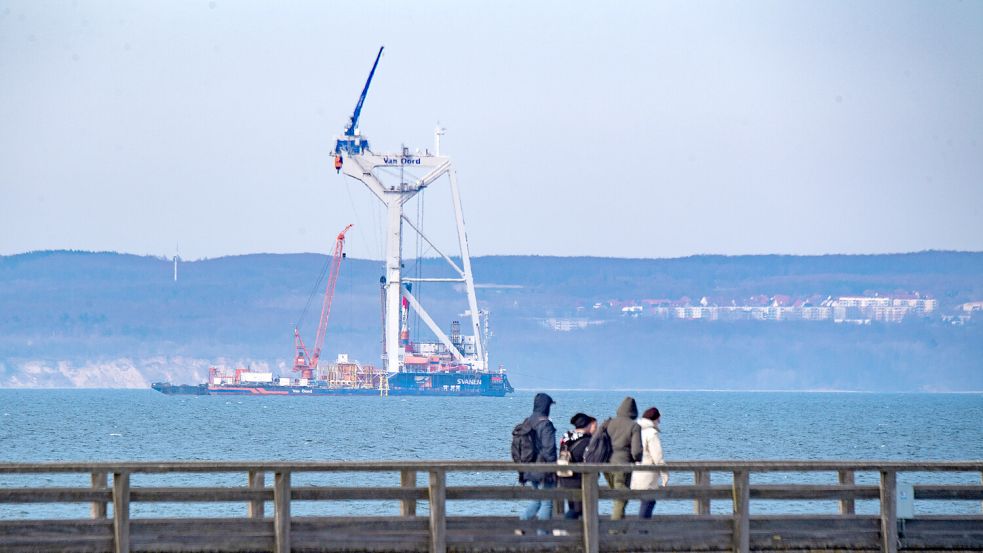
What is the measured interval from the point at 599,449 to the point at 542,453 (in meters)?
0.58

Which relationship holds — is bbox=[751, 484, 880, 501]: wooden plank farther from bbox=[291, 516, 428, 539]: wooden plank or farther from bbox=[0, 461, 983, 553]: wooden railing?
bbox=[291, 516, 428, 539]: wooden plank

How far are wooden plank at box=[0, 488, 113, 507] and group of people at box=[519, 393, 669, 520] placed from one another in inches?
156

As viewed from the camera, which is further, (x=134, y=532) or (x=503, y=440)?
(x=503, y=440)

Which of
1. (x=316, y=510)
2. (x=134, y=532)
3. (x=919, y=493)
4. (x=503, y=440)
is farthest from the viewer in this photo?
(x=503, y=440)

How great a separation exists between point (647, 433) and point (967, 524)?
3.30m

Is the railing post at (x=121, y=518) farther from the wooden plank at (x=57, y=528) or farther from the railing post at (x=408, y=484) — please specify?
the railing post at (x=408, y=484)

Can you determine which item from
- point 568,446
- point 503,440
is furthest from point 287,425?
point 568,446

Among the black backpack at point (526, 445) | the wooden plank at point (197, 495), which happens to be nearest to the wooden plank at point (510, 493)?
the black backpack at point (526, 445)

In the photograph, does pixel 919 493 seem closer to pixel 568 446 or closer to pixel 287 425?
pixel 568 446

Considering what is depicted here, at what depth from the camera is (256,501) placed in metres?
14.1

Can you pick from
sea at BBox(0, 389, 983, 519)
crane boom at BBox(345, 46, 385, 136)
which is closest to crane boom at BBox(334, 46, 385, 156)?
crane boom at BBox(345, 46, 385, 136)

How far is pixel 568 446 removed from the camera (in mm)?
15820

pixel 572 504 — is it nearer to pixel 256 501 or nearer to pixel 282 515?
pixel 282 515

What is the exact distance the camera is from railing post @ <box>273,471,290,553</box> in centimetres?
1373
